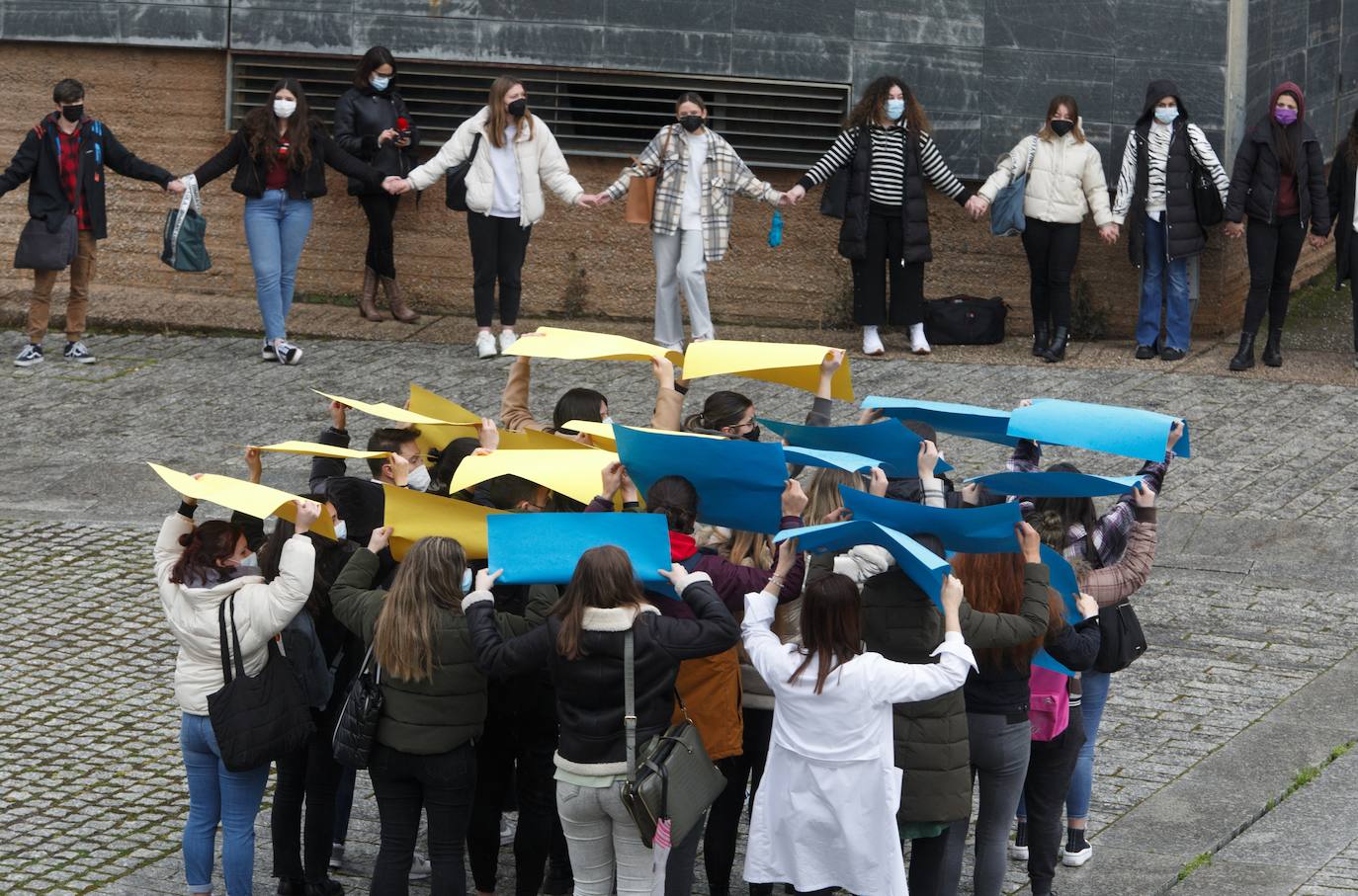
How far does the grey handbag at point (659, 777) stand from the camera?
20.3 feet

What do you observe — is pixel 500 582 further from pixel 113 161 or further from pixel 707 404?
pixel 113 161

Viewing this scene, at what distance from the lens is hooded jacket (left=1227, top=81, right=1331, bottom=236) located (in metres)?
13.3

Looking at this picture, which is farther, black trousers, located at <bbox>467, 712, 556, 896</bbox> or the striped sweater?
the striped sweater

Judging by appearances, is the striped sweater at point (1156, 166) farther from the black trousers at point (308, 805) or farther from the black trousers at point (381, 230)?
the black trousers at point (308, 805)

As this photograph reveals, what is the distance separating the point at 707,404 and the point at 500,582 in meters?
1.59

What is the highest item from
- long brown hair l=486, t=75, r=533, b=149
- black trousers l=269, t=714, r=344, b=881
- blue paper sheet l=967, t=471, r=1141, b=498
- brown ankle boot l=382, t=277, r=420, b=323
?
long brown hair l=486, t=75, r=533, b=149

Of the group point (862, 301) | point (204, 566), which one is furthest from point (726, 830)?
point (862, 301)

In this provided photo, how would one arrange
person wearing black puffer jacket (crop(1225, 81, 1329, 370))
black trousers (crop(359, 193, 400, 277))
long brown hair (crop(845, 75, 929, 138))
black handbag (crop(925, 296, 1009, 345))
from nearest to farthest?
person wearing black puffer jacket (crop(1225, 81, 1329, 370)), long brown hair (crop(845, 75, 929, 138)), black handbag (crop(925, 296, 1009, 345)), black trousers (crop(359, 193, 400, 277))

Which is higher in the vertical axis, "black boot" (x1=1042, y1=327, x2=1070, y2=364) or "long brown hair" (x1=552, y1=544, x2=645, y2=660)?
"black boot" (x1=1042, y1=327, x2=1070, y2=364)

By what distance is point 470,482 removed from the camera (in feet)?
22.8

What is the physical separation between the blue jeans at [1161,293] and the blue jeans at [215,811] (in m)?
8.73

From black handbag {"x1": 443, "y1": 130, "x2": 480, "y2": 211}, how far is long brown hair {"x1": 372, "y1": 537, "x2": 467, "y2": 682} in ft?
25.2

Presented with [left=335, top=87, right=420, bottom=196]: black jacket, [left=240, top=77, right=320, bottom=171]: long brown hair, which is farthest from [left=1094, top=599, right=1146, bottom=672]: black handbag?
[left=335, top=87, right=420, bottom=196]: black jacket

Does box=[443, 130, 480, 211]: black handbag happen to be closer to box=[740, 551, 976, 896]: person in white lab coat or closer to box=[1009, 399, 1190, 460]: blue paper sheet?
box=[1009, 399, 1190, 460]: blue paper sheet
